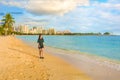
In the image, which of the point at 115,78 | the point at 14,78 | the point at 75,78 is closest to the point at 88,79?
the point at 75,78

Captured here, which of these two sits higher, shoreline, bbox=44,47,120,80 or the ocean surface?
shoreline, bbox=44,47,120,80

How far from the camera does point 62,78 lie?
11.3 m

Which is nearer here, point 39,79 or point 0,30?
point 39,79

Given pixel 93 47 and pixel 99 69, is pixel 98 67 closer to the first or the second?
pixel 99 69

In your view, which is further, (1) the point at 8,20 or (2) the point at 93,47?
(1) the point at 8,20

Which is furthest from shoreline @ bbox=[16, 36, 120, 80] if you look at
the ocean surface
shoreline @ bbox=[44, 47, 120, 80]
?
the ocean surface

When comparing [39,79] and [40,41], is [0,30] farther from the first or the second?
[39,79]

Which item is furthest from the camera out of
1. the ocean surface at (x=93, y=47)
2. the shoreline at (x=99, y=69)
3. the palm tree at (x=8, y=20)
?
the palm tree at (x=8, y=20)

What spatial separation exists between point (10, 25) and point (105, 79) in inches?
3955

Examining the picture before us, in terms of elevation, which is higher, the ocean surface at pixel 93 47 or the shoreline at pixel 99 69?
the shoreline at pixel 99 69

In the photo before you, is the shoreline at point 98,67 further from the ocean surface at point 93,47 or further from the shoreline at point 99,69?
the ocean surface at point 93,47

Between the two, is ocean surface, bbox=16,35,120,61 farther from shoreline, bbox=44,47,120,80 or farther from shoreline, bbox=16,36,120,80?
shoreline, bbox=44,47,120,80

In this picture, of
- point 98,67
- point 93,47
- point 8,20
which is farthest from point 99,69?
point 8,20

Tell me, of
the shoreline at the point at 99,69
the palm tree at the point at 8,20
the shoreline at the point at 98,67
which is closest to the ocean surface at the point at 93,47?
the shoreline at the point at 98,67
